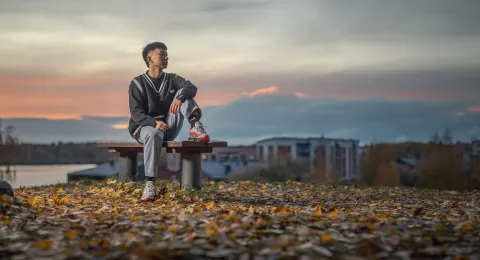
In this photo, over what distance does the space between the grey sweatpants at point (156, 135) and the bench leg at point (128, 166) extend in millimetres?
2036

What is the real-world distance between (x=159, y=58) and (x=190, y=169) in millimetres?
2201

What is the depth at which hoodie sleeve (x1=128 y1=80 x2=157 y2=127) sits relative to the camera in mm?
10742

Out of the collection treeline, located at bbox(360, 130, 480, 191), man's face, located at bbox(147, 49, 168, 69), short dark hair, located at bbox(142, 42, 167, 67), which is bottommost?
treeline, located at bbox(360, 130, 480, 191)

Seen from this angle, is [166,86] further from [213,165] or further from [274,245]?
[213,165]

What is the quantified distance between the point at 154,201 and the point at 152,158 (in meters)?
0.76

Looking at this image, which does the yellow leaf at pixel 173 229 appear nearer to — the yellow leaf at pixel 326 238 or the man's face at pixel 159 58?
the yellow leaf at pixel 326 238

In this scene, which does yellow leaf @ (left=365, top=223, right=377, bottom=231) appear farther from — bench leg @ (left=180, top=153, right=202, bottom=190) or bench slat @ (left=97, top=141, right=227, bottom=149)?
bench leg @ (left=180, top=153, right=202, bottom=190)

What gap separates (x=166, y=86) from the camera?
1120 cm

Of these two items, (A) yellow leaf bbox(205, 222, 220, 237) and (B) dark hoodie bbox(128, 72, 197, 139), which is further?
(B) dark hoodie bbox(128, 72, 197, 139)

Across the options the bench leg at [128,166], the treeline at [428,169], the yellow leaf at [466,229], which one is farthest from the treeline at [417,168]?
the yellow leaf at [466,229]

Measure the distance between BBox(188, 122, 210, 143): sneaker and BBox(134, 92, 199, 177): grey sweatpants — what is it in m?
0.26

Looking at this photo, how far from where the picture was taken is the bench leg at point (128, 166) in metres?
13.3

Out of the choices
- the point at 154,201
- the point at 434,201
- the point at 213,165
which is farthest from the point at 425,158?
the point at 154,201

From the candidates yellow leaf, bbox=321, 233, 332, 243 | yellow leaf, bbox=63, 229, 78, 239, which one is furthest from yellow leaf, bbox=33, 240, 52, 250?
yellow leaf, bbox=321, 233, 332, 243
